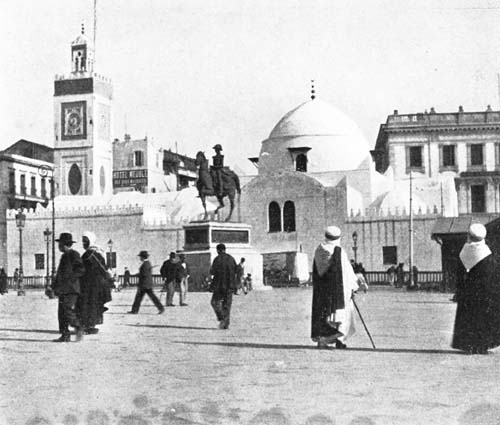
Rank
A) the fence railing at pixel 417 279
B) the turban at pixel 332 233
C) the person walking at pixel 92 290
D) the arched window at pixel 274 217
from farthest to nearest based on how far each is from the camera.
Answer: the arched window at pixel 274 217 → the fence railing at pixel 417 279 → the person walking at pixel 92 290 → the turban at pixel 332 233

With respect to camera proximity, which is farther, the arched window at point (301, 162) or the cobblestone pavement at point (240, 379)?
the arched window at point (301, 162)

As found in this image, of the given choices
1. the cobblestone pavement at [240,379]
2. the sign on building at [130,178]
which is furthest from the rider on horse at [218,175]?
the sign on building at [130,178]

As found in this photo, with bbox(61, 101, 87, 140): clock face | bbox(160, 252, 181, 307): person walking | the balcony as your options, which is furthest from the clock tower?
bbox(160, 252, 181, 307): person walking

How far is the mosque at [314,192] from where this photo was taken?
43.7 meters

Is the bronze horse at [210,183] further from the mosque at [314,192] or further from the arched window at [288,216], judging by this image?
the arched window at [288,216]

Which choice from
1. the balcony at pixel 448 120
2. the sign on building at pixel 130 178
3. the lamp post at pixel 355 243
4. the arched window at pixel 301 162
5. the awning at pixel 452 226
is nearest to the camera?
the awning at pixel 452 226

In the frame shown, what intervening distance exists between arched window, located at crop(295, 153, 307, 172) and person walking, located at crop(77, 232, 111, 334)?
133ft

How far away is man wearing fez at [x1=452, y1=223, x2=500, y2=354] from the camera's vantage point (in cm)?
930

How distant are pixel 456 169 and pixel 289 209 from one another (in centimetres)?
1523

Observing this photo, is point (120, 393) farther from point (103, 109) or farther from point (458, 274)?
point (103, 109)

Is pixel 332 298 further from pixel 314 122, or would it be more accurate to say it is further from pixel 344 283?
pixel 314 122

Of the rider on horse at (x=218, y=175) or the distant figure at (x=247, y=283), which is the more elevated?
the rider on horse at (x=218, y=175)

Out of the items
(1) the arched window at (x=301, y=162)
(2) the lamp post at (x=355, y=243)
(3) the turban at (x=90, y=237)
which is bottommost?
(3) the turban at (x=90, y=237)

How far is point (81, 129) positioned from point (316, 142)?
21.9 meters
